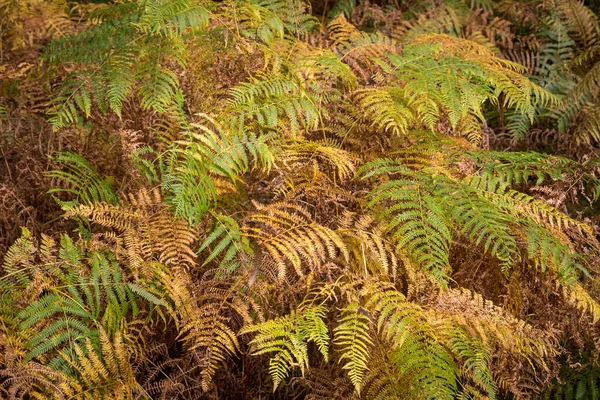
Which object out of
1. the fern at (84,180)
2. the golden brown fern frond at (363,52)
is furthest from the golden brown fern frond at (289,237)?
the golden brown fern frond at (363,52)

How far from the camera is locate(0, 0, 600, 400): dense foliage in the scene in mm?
2299

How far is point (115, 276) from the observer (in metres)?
2.40

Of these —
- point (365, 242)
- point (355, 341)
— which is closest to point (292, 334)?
point (355, 341)

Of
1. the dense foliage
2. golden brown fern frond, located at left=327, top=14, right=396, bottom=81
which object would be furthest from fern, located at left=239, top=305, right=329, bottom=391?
golden brown fern frond, located at left=327, top=14, right=396, bottom=81

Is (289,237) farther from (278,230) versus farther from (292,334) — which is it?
(292,334)

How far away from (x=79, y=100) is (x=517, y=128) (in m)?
2.65

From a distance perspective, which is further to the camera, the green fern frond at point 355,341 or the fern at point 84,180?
the fern at point 84,180

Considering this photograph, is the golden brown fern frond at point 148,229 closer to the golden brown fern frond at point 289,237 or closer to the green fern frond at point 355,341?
the golden brown fern frond at point 289,237

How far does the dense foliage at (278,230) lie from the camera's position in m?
2.30

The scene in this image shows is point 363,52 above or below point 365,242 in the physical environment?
above

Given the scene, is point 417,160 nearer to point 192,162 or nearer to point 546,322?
point 546,322

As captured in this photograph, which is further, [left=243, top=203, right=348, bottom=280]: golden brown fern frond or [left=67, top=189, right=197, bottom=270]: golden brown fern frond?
[left=67, top=189, right=197, bottom=270]: golden brown fern frond

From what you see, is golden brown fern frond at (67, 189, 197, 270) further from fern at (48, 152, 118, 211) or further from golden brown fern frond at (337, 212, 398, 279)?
golden brown fern frond at (337, 212, 398, 279)

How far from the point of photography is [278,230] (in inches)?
98.0
